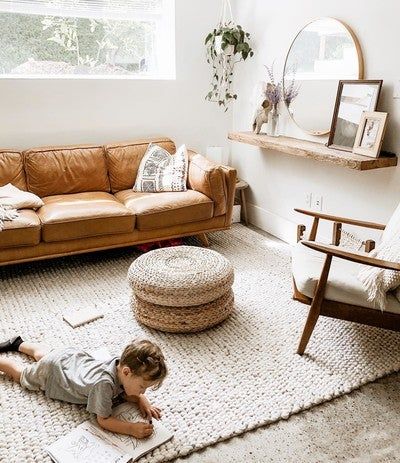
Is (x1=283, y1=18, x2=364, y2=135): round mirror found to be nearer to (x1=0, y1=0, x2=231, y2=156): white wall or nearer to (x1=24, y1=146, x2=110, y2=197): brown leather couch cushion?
(x1=0, y1=0, x2=231, y2=156): white wall

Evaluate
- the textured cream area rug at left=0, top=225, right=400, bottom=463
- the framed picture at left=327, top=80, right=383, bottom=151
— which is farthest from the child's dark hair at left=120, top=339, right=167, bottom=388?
the framed picture at left=327, top=80, right=383, bottom=151

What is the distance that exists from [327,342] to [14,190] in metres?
2.28

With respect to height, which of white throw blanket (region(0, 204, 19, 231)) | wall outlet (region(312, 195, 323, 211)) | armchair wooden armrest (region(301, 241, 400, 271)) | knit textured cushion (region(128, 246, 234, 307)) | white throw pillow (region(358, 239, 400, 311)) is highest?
armchair wooden armrest (region(301, 241, 400, 271))

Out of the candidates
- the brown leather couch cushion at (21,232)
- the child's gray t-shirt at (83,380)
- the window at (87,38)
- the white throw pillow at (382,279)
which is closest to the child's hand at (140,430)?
the child's gray t-shirt at (83,380)

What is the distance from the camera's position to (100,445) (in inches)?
67.1

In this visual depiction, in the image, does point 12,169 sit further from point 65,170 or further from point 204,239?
point 204,239

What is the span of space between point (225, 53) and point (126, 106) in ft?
3.18

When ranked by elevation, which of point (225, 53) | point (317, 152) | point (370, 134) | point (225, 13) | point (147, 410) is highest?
point (225, 13)

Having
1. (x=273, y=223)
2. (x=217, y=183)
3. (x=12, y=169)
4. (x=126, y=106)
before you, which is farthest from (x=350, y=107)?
(x=12, y=169)

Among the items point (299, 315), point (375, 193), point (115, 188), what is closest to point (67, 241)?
point (115, 188)

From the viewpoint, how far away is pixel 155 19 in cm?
402

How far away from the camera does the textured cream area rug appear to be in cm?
183

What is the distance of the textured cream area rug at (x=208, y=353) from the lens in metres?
1.83

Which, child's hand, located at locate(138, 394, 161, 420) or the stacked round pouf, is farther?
the stacked round pouf
